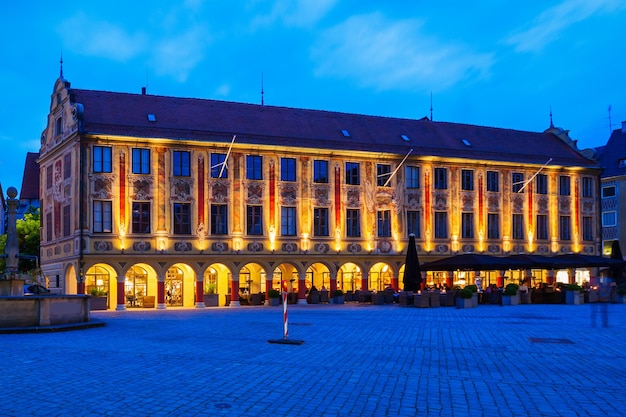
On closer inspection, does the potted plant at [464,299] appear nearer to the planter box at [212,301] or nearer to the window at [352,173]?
the window at [352,173]

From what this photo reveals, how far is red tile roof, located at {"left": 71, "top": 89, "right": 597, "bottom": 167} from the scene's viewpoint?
3931cm

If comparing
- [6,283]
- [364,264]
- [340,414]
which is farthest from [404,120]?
[340,414]

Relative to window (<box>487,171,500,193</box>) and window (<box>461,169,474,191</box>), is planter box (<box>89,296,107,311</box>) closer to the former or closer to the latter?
window (<box>461,169,474,191</box>)

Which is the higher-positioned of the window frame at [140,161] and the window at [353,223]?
the window frame at [140,161]

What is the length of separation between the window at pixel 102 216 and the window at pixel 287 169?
29.6 ft

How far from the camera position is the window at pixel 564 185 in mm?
49375

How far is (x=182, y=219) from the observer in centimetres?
3925

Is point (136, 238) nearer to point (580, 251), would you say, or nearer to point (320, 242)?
point (320, 242)

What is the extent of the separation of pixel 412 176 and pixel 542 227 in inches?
388

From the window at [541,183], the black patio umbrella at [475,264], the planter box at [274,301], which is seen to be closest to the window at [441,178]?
the window at [541,183]

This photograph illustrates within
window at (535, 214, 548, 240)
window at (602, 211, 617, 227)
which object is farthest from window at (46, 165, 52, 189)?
window at (602, 211, 617, 227)

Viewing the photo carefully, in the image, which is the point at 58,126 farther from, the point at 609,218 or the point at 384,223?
the point at 609,218

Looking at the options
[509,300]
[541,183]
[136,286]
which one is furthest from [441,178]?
[136,286]

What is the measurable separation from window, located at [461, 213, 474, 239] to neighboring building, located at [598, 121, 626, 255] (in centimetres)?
2095
